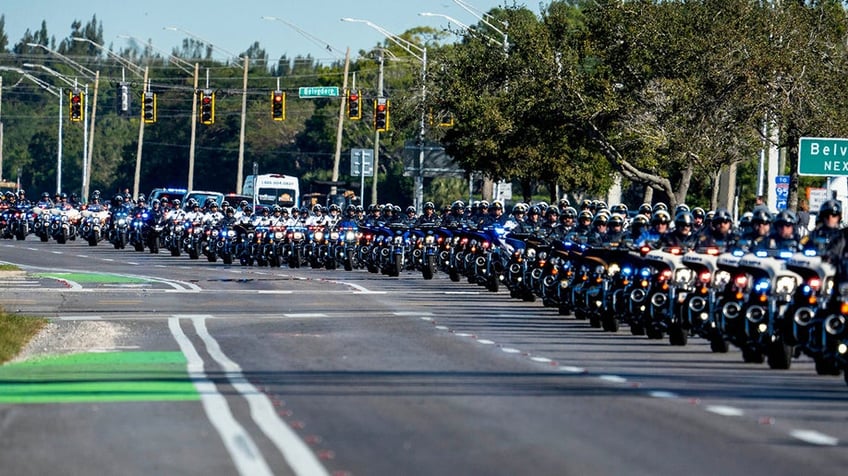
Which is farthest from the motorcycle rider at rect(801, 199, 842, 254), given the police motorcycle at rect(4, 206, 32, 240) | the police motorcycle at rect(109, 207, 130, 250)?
the police motorcycle at rect(4, 206, 32, 240)

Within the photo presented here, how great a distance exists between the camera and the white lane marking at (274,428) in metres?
11.1

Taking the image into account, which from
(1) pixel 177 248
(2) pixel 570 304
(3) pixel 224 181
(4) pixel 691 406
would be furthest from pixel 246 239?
(3) pixel 224 181

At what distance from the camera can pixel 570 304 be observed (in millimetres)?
27547

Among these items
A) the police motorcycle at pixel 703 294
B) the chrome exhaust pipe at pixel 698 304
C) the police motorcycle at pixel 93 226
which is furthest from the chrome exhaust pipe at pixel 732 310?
the police motorcycle at pixel 93 226

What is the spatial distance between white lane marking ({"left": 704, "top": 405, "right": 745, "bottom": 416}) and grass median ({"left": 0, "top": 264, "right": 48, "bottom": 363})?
828 centimetres

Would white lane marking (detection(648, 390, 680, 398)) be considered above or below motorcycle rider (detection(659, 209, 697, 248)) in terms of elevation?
below

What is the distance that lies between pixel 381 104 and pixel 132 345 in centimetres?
4697

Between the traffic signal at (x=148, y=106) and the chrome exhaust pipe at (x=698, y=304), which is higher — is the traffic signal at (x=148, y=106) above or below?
above

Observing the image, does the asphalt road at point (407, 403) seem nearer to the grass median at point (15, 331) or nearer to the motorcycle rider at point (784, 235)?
the grass median at point (15, 331)

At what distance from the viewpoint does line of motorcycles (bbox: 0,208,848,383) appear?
18.4 metres

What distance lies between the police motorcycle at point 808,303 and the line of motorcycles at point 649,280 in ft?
0.03

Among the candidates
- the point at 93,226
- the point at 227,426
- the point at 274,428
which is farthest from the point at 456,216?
the point at 274,428

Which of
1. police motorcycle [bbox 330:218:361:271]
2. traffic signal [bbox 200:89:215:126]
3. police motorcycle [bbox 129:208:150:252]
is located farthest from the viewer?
traffic signal [bbox 200:89:215:126]

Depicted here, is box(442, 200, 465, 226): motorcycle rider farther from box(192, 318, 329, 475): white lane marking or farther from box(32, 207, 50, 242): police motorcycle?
box(32, 207, 50, 242): police motorcycle
